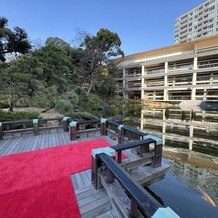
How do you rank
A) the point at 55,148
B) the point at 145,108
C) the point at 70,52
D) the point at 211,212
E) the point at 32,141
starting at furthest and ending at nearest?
the point at 145,108, the point at 70,52, the point at 32,141, the point at 55,148, the point at 211,212

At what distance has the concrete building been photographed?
52050 millimetres

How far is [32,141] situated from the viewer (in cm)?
670

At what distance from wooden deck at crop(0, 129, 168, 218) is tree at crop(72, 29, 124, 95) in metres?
16.0

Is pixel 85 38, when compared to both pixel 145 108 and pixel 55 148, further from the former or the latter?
pixel 55 148

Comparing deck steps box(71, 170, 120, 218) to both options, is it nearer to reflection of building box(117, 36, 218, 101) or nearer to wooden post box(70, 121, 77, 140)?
wooden post box(70, 121, 77, 140)

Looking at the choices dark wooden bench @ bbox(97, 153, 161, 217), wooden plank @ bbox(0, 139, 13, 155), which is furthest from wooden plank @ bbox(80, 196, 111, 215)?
wooden plank @ bbox(0, 139, 13, 155)

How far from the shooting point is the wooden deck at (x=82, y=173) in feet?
9.58

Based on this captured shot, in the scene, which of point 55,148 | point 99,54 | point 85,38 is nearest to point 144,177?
point 55,148

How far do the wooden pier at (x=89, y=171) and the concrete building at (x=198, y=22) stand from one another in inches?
2296

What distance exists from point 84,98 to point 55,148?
1208 cm

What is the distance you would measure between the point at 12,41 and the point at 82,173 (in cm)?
1433

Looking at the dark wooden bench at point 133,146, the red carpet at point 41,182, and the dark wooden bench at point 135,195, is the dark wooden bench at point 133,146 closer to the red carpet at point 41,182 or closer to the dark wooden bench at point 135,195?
the dark wooden bench at point 135,195

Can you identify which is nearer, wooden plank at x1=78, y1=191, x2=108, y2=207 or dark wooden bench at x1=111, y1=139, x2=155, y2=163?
wooden plank at x1=78, y1=191, x2=108, y2=207

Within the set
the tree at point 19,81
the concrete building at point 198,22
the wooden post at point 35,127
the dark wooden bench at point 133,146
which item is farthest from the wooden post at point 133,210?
the concrete building at point 198,22
